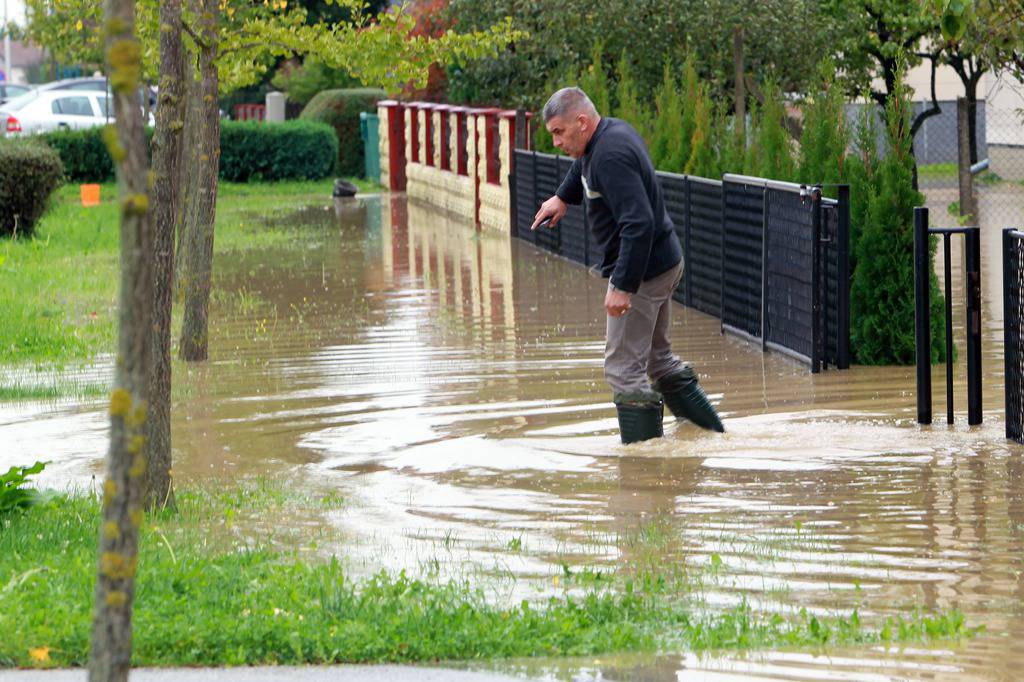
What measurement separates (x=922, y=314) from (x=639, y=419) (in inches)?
70.2

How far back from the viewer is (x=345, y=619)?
211 inches

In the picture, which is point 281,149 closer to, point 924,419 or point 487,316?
point 487,316

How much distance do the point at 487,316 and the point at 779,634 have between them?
9328 millimetres

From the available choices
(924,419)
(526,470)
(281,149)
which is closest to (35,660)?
(526,470)

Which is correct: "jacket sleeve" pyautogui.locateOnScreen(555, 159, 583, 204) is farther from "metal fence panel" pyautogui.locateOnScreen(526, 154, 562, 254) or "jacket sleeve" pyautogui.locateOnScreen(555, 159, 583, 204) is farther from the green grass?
the green grass

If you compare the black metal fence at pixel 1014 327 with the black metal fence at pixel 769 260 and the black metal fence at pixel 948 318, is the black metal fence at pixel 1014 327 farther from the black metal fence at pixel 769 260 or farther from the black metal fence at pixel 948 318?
the black metal fence at pixel 769 260

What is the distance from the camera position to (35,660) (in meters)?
5.04

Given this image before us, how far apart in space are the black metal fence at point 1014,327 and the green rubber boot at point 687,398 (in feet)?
5.05

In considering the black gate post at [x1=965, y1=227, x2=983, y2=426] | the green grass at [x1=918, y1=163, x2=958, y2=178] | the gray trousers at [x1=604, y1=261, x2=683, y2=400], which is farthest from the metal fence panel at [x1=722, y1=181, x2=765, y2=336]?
the green grass at [x1=918, y1=163, x2=958, y2=178]

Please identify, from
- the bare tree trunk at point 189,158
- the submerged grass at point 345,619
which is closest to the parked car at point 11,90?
the bare tree trunk at point 189,158

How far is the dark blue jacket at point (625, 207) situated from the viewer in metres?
8.41

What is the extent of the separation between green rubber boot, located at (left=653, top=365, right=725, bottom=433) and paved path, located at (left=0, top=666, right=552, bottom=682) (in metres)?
4.41

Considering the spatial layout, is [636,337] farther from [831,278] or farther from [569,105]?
[831,278]

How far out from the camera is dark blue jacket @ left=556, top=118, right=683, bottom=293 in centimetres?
841
